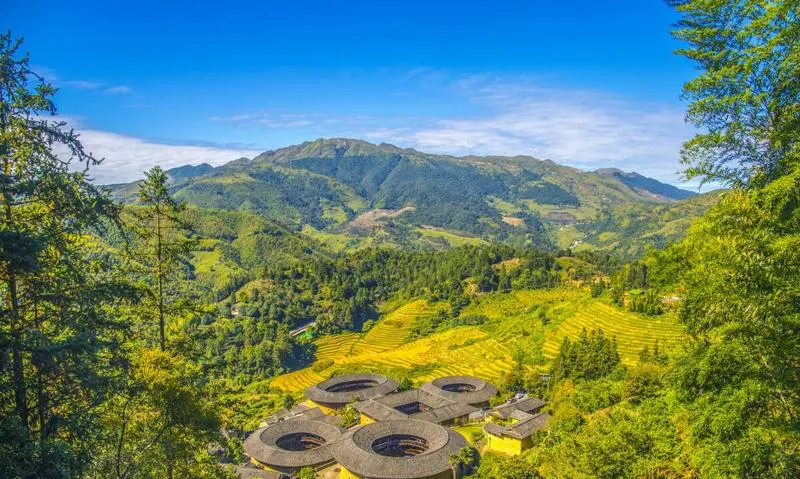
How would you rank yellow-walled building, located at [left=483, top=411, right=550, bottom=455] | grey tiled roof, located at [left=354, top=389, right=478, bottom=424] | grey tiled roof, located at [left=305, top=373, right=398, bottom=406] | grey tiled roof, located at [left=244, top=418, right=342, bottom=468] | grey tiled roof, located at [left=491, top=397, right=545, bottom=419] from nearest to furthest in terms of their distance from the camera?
yellow-walled building, located at [left=483, top=411, right=550, bottom=455], grey tiled roof, located at [left=244, top=418, right=342, bottom=468], grey tiled roof, located at [left=491, top=397, right=545, bottom=419], grey tiled roof, located at [left=354, top=389, right=478, bottom=424], grey tiled roof, located at [left=305, top=373, right=398, bottom=406]

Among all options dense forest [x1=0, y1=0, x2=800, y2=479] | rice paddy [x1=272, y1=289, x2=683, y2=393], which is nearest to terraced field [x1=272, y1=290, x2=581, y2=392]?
rice paddy [x1=272, y1=289, x2=683, y2=393]

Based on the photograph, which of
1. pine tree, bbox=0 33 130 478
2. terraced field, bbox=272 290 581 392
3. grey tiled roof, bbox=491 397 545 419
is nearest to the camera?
pine tree, bbox=0 33 130 478

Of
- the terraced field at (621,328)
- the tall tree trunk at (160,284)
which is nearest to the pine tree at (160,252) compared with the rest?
the tall tree trunk at (160,284)

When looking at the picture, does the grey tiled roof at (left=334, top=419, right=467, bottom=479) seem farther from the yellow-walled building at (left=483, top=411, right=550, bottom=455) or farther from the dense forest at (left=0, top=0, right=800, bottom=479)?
the dense forest at (left=0, top=0, right=800, bottom=479)

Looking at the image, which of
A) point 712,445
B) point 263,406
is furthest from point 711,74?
point 263,406

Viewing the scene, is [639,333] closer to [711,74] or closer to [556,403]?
[556,403]
